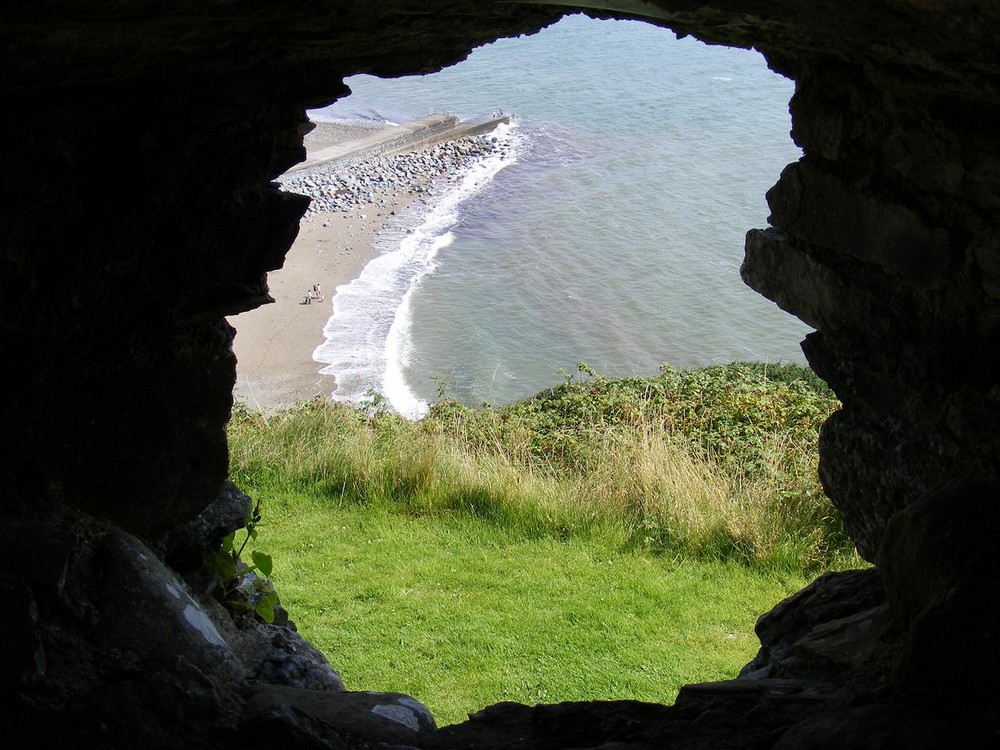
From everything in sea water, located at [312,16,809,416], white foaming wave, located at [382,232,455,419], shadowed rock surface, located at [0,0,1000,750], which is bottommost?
white foaming wave, located at [382,232,455,419]

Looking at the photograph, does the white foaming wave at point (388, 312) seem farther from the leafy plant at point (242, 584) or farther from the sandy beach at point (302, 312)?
the leafy plant at point (242, 584)

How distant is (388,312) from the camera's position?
1714 centimetres

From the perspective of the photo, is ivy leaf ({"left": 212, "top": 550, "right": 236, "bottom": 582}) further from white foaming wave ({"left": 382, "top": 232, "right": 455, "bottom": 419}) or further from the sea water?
white foaming wave ({"left": 382, "top": 232, "right": 455, "bottom": 419})

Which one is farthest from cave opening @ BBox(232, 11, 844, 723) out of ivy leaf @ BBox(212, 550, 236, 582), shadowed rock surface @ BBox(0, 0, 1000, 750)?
shadowed rock surface @ BBox(0, 0, 1000, 750)

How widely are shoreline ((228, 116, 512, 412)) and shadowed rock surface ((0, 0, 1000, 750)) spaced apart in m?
7.69

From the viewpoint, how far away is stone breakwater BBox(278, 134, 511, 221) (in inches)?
865

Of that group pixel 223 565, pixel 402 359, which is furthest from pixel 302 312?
pixel 223 565

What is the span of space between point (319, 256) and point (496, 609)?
14603 mm

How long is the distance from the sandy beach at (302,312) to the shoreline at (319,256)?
15 mm

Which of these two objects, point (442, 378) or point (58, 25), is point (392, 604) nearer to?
point (58, 25)

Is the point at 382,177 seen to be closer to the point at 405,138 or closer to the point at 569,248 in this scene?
the point at 405,138

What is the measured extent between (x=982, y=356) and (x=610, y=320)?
15.7 meters

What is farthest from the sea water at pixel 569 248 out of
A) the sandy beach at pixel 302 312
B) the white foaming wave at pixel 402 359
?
the sandy beach at pixel 302 312

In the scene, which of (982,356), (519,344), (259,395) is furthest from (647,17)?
(519,344)
